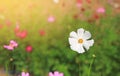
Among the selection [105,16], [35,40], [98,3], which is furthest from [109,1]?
[35,40]

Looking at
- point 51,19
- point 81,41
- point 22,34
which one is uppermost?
Result: point 51,19

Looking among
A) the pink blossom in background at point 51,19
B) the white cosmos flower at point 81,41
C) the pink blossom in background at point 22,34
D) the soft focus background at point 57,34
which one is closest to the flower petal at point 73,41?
the white cosmos flower at point 81,41

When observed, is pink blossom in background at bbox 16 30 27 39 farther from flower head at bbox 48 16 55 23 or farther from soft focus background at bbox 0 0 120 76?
flower head at bbox 48 16 55 23

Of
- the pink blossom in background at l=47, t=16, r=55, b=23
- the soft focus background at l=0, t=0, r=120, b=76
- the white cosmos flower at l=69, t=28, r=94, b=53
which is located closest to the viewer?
the white cosmos flower at l=69, t=28, r=94, b=53

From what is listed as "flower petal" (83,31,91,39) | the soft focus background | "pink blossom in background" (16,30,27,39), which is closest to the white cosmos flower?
"flower petal" (83,31,91,39)

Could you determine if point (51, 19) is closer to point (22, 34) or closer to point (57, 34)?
point (57, 34)

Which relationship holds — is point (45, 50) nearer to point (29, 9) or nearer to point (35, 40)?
point (35, 40)

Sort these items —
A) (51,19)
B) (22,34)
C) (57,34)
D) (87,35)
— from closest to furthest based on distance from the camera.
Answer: (87,35) < (22,34) < (57,34) < (51,19)

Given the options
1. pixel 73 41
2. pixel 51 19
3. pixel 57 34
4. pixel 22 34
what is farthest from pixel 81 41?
pixel 51 19

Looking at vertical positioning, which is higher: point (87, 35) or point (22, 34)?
point (22, 34)
